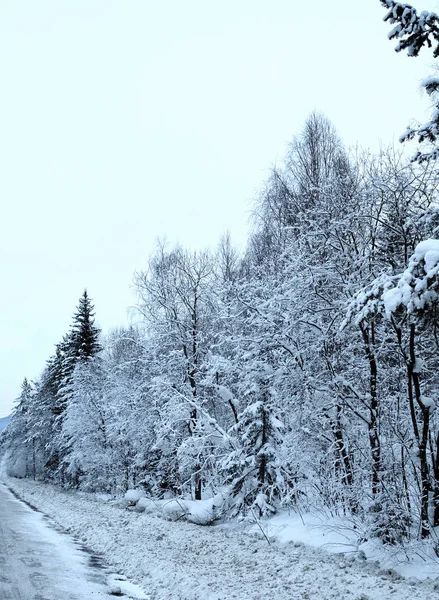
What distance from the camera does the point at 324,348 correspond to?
10.4 metres

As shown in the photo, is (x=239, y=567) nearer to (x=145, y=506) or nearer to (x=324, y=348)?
(x=324, y=348)

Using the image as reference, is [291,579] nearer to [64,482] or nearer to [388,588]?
[388,588]

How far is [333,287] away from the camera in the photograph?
35.4ft

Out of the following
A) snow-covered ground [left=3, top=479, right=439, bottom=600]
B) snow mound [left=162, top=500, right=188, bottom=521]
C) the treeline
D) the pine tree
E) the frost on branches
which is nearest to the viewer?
the frost on branches

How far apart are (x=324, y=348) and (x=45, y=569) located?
6914 millimetres

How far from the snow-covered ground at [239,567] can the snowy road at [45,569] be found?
68 cm

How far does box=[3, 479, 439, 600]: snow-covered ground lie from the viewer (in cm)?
671

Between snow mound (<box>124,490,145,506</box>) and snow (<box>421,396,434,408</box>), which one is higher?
snow (<box>421,396,434,408</box>)

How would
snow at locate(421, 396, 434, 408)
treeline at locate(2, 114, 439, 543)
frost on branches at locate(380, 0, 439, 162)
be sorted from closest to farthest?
frost on branches at locate(380, 0, 439, 162) < snow at locate(421, 396, 434, 408) < treeline at locate(2, 114, 439, 543)

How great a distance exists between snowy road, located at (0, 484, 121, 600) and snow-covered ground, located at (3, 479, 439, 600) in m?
0.68

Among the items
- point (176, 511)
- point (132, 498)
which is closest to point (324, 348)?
point (176, 511)

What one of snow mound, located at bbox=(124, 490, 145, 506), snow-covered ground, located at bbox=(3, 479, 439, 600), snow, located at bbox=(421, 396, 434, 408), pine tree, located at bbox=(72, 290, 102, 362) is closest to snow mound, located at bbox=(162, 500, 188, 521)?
snow-covered ground, located at bbox=(3, 479, 439, 600)

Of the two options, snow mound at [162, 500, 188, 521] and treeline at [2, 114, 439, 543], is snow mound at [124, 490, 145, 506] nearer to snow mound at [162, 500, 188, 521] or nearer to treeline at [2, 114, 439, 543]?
treeline at [2, 114, 439, 543]

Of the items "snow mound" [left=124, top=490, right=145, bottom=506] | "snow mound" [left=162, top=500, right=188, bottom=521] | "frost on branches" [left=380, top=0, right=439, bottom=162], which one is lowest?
"snow mound" [left=124, top=490, right=145, bottom=506]
